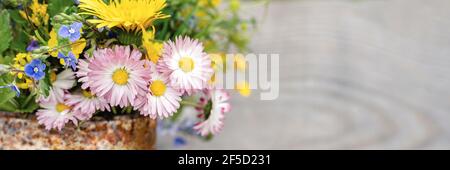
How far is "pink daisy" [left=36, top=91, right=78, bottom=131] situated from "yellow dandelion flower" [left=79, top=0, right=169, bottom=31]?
0.12m

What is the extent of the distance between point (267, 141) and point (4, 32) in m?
0.62

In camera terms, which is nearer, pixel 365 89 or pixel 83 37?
pixel 83 37

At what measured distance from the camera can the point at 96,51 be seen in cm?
63

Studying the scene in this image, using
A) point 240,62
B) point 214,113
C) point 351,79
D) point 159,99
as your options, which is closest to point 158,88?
point 159,99

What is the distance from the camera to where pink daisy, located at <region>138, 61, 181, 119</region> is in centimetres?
64

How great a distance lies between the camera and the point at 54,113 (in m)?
0.69

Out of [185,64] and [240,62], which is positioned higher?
[240,62]

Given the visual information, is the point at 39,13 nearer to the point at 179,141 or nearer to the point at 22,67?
the point at 22,67

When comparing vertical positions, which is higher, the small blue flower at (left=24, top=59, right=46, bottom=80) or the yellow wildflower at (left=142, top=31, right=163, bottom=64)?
the yellow wildflower at (left=142, top=31, right=163, bottom=64)

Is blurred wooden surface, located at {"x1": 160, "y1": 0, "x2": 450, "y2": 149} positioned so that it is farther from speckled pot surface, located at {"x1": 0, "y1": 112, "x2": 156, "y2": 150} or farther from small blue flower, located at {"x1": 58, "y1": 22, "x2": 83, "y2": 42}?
small blue flower, located at {"x1": 58, "y1": 22, "x2": 83, "y2": 42}

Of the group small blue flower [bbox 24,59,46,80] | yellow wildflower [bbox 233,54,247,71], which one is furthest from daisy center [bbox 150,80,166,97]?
yellow wildflower [bbox 233,54,247,71]

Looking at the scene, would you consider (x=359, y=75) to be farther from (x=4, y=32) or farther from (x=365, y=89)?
(x=4, y=32)

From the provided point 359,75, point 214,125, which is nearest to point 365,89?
point 359,75

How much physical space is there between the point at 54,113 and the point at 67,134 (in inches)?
1.4
